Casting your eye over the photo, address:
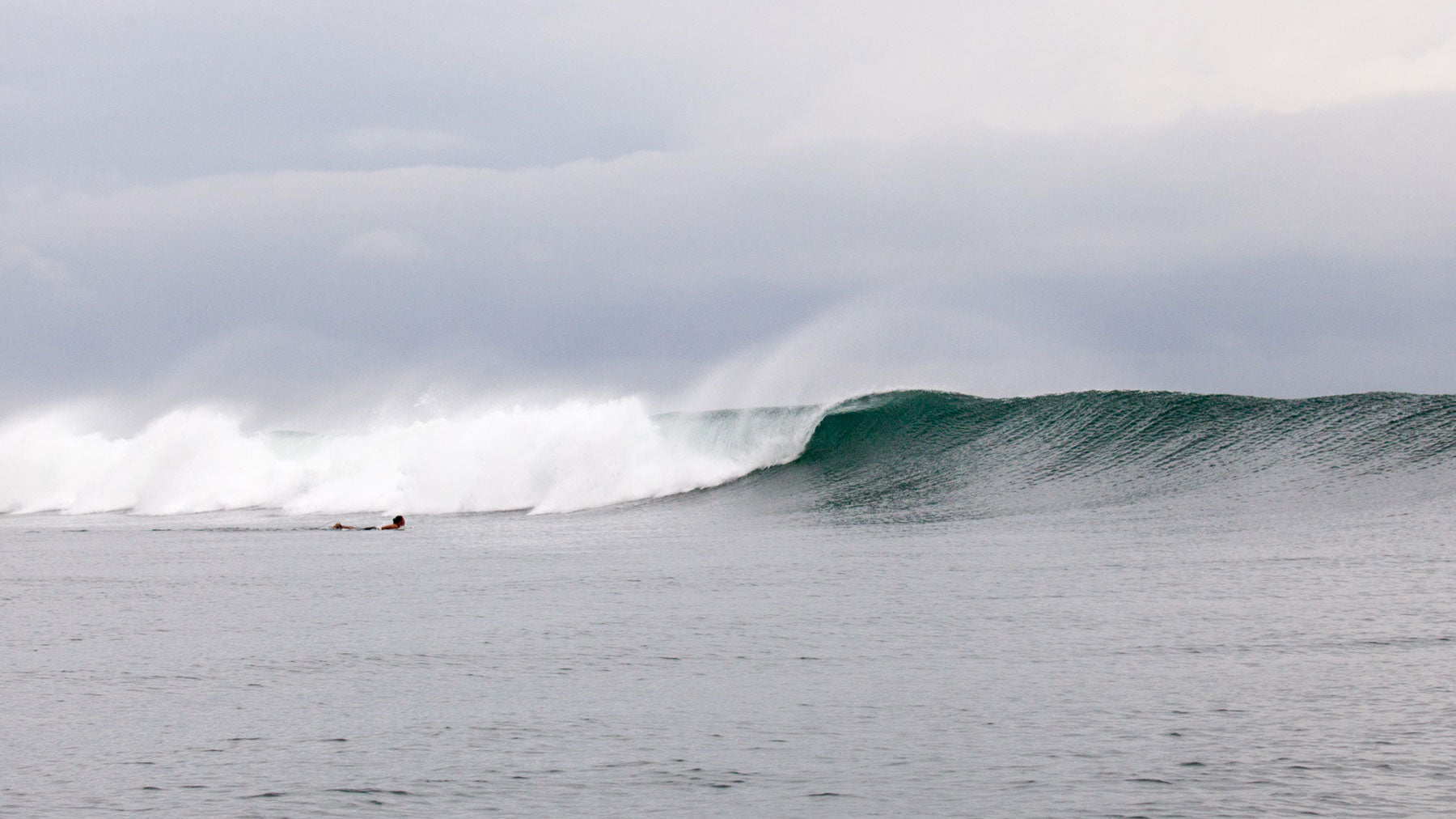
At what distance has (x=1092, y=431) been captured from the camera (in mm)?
28031

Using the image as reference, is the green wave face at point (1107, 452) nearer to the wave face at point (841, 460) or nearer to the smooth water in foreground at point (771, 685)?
the wave face at point (841, 460)

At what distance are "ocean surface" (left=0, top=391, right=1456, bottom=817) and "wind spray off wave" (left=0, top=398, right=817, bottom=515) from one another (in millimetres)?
5456

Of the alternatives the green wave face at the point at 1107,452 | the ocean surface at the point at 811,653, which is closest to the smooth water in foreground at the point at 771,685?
the ocean surface at the point at 811,653

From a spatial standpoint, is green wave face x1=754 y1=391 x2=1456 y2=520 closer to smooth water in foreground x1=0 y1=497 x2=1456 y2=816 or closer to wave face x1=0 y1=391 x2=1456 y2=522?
wave face x1=0 y1=391 x2=1456 y2=522

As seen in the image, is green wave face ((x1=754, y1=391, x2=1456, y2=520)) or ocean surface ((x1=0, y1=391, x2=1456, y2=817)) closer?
ocean surface ((x1=0, y1=391, x2=1456, y2=817))

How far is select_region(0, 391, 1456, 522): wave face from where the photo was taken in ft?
74.3

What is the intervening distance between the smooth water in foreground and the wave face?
20.5ft

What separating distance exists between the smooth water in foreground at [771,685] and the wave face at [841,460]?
6.24 m

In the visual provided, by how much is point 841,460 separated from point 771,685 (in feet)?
70.4

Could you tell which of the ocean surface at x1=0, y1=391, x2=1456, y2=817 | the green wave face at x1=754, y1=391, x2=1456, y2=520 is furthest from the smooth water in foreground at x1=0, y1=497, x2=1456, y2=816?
the green wave face at x1=754, y1=391, x2=1456, y2=520

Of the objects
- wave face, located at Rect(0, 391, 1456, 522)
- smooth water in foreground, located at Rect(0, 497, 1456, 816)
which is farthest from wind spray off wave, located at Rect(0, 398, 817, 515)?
smooth water in foreground, located at Rect(0, 497, 1456, 816)

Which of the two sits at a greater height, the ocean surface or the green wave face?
the green wave face

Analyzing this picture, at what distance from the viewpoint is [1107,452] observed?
85.9 feet

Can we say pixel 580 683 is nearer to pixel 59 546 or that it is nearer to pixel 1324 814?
pixel 1324 814
